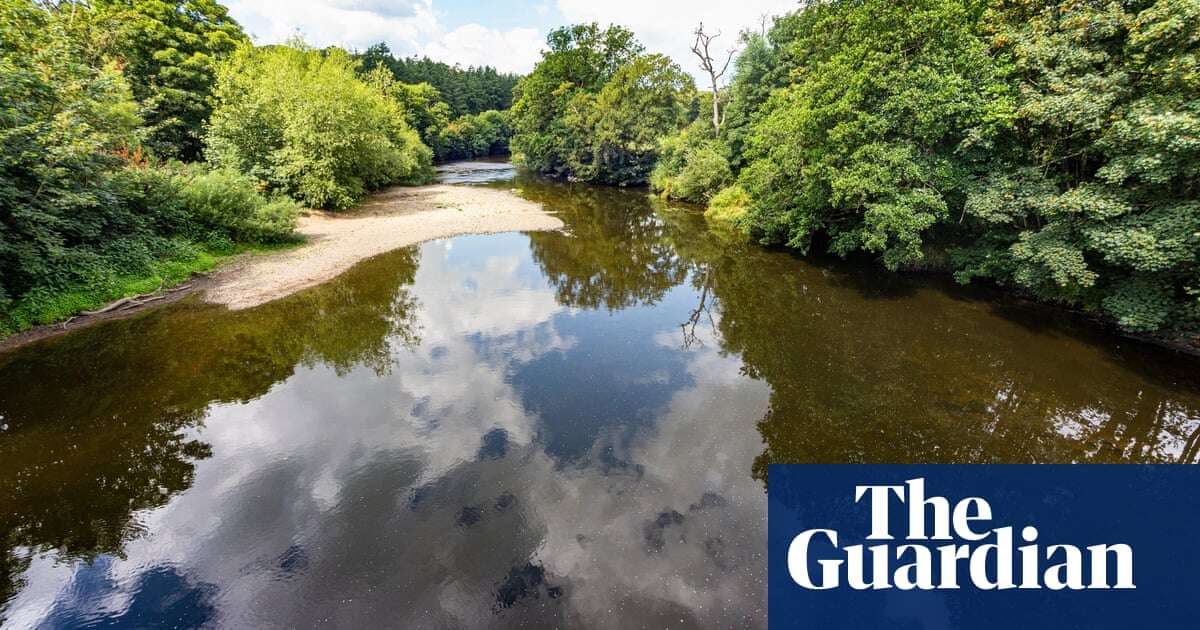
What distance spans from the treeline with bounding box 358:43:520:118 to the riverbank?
5460 cm

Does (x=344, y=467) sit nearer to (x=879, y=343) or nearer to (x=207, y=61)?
(x=879, y=343)

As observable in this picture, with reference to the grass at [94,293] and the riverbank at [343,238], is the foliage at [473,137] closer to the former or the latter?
the riverbank at [343,238]

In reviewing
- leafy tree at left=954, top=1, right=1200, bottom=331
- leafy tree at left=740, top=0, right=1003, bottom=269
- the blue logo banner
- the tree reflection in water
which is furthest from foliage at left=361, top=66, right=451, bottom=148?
the blue logo banner

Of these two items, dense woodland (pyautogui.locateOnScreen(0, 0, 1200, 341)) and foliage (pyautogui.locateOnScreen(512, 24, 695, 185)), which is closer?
dense woodland (pyautogui.locateOnScreen(0, 0, 1200, 341))

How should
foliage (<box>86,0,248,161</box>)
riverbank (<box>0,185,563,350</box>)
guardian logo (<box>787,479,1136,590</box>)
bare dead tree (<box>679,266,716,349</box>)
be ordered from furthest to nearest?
foliage (<box>86,0,248,161</box>) < riverbank (<box>0,185,563,350</box>) < bare dead tree (<box>679,266,716,349</box>) < guardian logo (<box>787,479,1136,590</box>)

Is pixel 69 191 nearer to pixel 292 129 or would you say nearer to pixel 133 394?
pixel 133 394

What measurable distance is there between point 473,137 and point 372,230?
60.9m

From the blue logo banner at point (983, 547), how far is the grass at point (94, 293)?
18.3 meters

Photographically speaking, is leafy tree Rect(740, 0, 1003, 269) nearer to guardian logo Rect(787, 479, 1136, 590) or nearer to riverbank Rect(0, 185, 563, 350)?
guardian logo Rect(787, 479, 1136, 590)

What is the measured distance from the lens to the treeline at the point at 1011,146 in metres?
11.0

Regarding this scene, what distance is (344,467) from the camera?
8.44 meters

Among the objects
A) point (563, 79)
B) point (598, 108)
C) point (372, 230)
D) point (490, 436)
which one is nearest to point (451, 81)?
point (563, 79)

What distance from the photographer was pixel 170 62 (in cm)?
2823

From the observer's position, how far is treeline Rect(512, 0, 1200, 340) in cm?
1103
